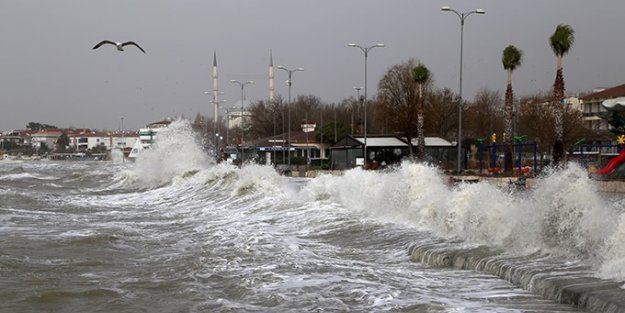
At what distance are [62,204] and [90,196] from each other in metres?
7.58

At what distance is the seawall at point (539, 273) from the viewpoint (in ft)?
33.8

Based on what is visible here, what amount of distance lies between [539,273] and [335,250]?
6.14 meters

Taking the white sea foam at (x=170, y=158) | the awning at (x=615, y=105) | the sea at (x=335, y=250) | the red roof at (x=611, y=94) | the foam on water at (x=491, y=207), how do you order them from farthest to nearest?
1. the red roof at (x=611, y=94)
2. the white sea foam at (x=170, y=158)
3. the awning at (x=615, y=105)
4. the foam on water at (x=491, y=207)
5. the sea at (x=335, y=250)

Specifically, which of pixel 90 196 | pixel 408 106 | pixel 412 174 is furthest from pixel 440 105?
pixel 412 174

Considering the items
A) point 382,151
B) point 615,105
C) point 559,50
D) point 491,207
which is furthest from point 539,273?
point 382,151

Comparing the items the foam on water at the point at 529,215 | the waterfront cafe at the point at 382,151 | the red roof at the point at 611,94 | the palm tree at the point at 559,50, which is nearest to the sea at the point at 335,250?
the foam on water at the point at 529,215

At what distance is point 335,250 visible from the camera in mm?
17641

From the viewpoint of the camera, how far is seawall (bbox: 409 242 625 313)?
1030cm

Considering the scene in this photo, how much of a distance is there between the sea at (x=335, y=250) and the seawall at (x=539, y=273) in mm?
77

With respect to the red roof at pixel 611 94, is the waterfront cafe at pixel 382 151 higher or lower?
lower

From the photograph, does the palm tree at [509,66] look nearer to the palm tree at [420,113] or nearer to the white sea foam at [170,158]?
the palm tree at [420,113]

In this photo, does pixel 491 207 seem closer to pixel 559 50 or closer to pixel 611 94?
pixel 559 50

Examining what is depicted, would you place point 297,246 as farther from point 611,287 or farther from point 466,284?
point 611,287

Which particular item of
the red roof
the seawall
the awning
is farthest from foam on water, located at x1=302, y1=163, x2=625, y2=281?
the red roof
